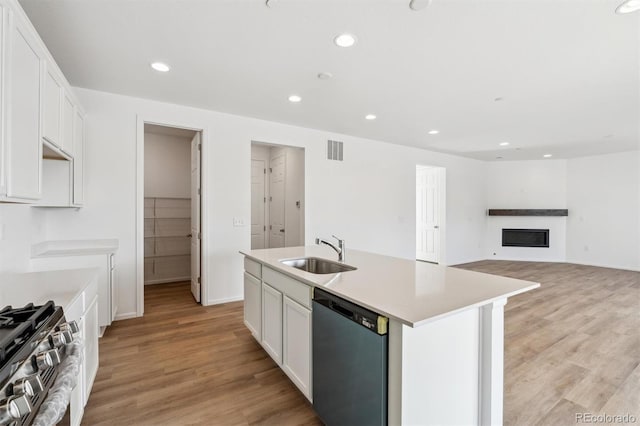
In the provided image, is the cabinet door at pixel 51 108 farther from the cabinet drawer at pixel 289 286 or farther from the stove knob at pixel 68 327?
the cabinet drawer at pixel 289 286

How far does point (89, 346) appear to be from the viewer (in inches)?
73.8

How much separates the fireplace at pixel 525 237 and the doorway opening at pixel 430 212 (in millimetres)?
2334

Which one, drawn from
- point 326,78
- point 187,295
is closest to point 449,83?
point 326,78

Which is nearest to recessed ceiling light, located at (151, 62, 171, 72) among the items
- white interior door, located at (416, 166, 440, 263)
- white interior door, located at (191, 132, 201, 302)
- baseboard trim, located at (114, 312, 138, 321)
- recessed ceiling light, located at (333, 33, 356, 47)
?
white interior door, located at (191, 132, 201, 302)

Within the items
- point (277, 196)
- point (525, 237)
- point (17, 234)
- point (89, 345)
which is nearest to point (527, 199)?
point (525, 237)

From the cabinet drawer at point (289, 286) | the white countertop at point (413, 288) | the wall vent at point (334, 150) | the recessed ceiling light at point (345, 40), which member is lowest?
the cabinet drawer at point (289, 286)

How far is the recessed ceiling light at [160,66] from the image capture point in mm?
2655

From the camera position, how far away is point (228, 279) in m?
4.04

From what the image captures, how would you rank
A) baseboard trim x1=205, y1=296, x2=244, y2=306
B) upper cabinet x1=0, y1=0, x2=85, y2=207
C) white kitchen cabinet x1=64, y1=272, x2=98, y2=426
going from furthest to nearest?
baseboard trim x1=205, y1=296, x2=244, y2=306, white kitchen cabinet x1=64, y1=272, x2=98, y2=426, upper cabinet x1=0, y1=0, x2=85, y2=207

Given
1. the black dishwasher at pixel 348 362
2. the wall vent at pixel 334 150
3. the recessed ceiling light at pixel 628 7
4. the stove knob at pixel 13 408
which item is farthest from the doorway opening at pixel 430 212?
the stove knob at pixel 13 408

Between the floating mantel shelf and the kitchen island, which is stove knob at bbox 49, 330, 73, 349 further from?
the floating mantel shelf

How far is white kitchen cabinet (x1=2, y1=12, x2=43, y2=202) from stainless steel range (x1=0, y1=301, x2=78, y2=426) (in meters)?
0.69

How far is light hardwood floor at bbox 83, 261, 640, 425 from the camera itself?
6.19 ft

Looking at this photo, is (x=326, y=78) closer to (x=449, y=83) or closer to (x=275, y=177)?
(x=449, y=83)
